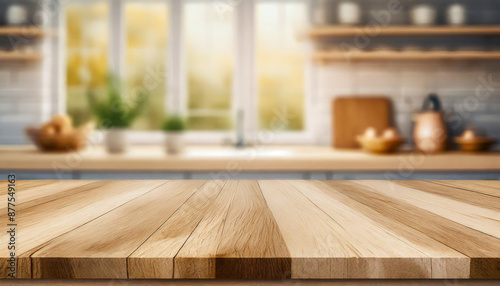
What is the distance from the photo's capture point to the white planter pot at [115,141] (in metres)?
2.63

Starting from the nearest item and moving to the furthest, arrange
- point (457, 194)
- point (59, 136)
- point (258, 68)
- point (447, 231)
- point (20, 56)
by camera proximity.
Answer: point (447, 231) → point (457, 194) → point (59, 136) → point (20, 56) → point (258, 68)

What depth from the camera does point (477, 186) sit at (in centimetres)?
104

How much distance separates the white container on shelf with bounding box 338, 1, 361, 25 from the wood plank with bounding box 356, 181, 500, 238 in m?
2.14

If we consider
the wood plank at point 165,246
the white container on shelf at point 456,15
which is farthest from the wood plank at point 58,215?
the white container on shelf at point 456,15

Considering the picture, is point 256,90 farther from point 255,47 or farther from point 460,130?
point 460,130

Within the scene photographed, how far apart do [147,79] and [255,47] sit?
0.84m

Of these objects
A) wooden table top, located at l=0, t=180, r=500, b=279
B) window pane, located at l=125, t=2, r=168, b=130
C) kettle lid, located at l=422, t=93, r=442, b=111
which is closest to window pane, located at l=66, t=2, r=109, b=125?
window pane, located at l=125, t=2, r=168, b=130

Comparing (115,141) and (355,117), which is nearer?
(115,141)

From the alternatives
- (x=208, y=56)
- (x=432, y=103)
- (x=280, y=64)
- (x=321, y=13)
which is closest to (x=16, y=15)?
(x=208, y=56)

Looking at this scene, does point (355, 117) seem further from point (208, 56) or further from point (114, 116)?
point (114, 116)

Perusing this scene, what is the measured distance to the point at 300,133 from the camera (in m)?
3.15

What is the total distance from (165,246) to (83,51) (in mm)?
3000

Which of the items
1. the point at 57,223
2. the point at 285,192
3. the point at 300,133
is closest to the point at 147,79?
the point at 300,133

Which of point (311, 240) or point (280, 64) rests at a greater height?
point (280, 64)
